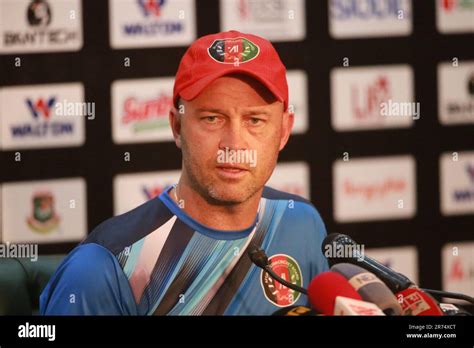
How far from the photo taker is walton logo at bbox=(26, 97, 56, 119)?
3037 mm

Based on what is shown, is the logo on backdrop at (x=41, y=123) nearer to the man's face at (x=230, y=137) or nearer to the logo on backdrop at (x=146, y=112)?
the logo on backdrop at (x=146, y=112)

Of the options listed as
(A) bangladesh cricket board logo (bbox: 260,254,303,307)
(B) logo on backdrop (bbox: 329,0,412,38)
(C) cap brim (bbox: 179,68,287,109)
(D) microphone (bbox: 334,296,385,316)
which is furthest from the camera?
(B) logo on backdrop (bbox: 329,0,412,38)

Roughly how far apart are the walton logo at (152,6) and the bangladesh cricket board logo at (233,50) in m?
0.24

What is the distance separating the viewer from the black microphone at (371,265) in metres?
2.73

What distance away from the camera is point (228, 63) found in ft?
9.57

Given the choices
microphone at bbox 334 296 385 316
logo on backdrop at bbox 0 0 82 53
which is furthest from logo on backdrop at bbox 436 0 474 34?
logo on backdrop at bbox 0 0 82 53

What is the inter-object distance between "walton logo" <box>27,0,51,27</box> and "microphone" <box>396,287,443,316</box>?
1.47 m

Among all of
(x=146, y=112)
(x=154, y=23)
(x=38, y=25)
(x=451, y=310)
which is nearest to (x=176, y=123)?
(x=146, y=112)

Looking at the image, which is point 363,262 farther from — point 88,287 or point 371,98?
point 88,287

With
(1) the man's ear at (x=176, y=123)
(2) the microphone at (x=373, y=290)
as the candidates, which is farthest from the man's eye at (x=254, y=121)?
(2) the microphone at (x=373, y=290)

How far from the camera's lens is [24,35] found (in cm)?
304

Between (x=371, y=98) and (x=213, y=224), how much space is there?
0.70m

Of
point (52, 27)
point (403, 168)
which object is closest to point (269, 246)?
point (403, 168)

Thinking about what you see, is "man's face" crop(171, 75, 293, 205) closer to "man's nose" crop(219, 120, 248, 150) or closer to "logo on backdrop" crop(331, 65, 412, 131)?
"man's nose" crop(219, 120, 248, 150)
